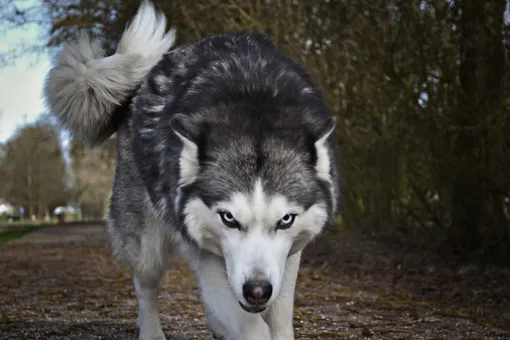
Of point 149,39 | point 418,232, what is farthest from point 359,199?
point 149,39

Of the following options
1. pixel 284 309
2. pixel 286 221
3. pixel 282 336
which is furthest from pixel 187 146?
pixel 282 336

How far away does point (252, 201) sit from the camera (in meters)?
3.82

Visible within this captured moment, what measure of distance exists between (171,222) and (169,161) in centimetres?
41

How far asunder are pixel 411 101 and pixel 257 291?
6.59 metres

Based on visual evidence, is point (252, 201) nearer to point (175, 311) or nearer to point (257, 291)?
point (257, 291)

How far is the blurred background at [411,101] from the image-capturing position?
8.52m

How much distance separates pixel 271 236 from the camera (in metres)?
3.84

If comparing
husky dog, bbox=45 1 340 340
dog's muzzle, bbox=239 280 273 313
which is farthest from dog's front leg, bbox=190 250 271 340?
dog's muzzle, bbox=239 280 273 313

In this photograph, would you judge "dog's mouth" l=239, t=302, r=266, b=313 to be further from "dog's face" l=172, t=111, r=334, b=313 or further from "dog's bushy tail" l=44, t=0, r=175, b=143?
"dog's bushy tail" l=44, t=0, r=175, b=143

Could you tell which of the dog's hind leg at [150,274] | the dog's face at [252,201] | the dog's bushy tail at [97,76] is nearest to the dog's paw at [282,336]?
the dog's face at [252,201]

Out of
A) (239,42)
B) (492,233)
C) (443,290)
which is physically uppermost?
(239,42)

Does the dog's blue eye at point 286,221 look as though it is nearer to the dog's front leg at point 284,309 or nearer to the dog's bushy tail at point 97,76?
the dog's front leg at point 284,309

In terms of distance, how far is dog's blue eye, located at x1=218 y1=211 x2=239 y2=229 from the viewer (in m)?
3.87

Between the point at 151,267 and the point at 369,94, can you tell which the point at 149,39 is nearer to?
the point at 151,267
